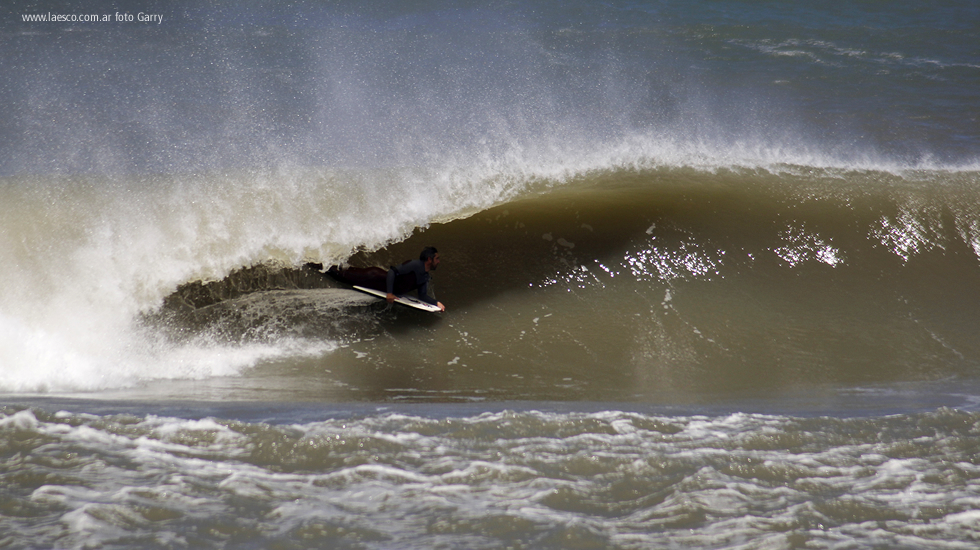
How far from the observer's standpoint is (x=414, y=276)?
241 inches

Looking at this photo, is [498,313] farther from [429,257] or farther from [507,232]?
[507,232]

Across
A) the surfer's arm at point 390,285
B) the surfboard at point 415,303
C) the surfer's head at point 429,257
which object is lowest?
the surfboard at point 415,303

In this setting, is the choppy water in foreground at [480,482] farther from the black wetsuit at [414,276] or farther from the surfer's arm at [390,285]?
the black wetsuit at [414,276]

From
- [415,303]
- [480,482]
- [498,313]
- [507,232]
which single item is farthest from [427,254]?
[480,482]

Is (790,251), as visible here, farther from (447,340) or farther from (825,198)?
(447,340)

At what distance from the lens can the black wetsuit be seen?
19.9ft

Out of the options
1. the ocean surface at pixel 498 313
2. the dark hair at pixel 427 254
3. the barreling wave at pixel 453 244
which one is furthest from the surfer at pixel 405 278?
the barreling wave at pixel 453 244

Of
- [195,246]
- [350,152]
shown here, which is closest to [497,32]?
[350,152]

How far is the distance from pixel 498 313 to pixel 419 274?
81cm

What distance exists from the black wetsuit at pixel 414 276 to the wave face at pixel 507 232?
0.80ft

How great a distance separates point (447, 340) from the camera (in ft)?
19.5

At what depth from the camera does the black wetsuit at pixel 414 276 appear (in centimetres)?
605

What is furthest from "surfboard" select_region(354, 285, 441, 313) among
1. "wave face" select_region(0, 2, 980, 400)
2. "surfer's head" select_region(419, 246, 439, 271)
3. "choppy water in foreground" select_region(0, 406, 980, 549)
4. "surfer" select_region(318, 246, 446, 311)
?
"choppy water in foreground" select_region(0, 406, 980, 549)

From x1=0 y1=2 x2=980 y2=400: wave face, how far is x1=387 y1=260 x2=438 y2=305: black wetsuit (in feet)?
0.80
